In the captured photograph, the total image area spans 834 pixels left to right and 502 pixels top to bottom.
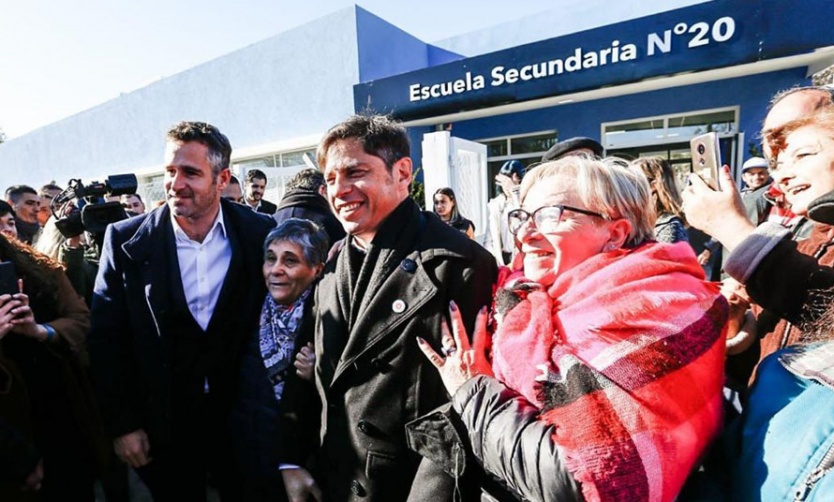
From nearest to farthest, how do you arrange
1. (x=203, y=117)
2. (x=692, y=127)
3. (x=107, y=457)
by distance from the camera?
(x=107, y=457) < (x=692, y=127) < (x=203, y=117)

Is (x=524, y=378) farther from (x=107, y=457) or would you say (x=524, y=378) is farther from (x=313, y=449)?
(x=107, y=457)

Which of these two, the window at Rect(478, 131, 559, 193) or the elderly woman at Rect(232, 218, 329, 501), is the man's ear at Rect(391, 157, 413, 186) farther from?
the window at Rect(478, 131, 559, 193)

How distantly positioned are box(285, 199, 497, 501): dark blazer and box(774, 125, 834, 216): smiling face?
90 centimetres

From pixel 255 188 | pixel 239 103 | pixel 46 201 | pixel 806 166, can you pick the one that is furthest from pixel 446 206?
pixel 239 103

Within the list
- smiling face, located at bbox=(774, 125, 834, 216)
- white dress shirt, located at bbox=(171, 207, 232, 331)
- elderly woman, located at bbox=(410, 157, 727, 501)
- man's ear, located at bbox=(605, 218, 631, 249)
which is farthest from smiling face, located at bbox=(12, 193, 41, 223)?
smiling face, located at bbox=(774, 125, 834, 216)

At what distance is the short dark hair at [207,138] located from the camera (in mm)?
2242

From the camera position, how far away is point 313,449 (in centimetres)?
189

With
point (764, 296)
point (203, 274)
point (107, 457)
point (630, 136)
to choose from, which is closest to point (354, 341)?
point (203, 274)

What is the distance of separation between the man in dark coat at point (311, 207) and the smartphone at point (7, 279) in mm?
1607

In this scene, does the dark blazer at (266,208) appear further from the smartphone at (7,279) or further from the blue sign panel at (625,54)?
the smartphone at (7,279)

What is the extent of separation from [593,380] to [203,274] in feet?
6.34

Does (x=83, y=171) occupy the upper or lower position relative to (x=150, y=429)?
upper

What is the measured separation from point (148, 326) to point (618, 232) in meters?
2.06

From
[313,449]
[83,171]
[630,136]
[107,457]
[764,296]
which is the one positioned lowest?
[107,457]
